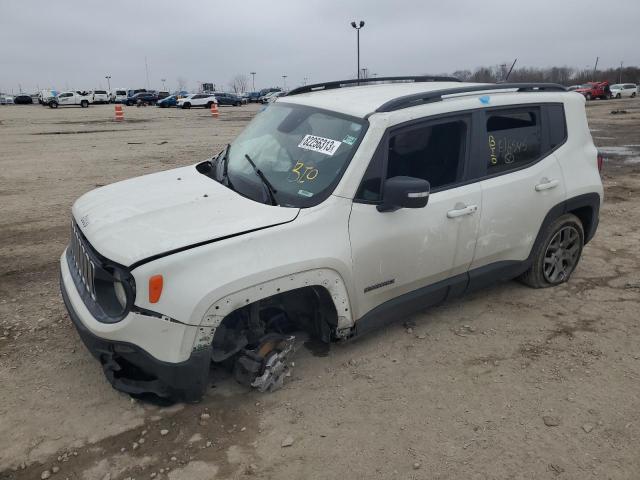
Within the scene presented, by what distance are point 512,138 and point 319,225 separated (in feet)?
6.43

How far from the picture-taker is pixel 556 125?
4359 millimetres

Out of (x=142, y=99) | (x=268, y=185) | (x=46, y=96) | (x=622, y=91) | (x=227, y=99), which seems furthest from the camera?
(x=142, y=99)

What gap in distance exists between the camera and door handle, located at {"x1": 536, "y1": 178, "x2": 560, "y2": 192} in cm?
417

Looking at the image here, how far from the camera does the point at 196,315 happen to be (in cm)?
269

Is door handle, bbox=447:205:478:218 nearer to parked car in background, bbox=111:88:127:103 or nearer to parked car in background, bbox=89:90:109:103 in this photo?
parked car in background, bbox=89:90:109:103

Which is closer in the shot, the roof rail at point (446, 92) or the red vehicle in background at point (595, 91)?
the roof rail at point (446, 92)

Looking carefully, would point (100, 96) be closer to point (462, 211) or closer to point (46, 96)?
point (46, 96)

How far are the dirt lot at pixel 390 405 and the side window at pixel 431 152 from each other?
1281mm

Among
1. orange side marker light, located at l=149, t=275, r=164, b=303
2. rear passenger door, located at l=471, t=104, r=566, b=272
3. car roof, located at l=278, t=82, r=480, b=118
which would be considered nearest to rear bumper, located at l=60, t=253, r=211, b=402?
orange side marker light, located at l=149, t=275, r=164, b=303

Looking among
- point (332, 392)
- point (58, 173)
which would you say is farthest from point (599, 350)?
point (58, 173)

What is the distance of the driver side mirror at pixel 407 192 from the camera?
10.3 feet

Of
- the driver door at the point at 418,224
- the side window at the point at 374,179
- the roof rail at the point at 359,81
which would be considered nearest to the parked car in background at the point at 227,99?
the roof rail at the point at 359,81

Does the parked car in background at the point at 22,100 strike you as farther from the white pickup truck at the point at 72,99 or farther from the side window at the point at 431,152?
the side window at the point at 431,152

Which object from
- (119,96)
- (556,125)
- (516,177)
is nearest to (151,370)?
(516,177)
